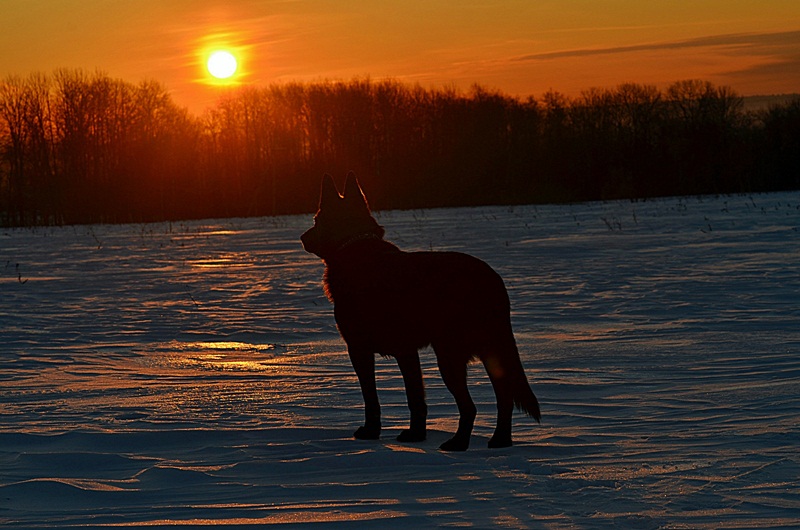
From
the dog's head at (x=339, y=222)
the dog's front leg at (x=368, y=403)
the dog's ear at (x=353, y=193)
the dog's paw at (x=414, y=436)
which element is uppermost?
the dog's ear at (x=353, y=193)

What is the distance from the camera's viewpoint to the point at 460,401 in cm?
540

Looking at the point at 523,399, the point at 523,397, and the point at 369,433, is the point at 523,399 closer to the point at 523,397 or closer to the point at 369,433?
the point at 523,397

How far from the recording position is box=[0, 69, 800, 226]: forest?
64250mm

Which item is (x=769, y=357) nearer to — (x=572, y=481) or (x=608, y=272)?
(x=572, y=481)

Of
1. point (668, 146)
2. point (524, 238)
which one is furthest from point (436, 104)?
point (524, 238)

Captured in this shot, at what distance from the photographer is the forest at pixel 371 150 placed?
64.2 meters

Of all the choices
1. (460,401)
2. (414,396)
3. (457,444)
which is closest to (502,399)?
(460,401)

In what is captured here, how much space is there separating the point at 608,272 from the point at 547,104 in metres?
61.9

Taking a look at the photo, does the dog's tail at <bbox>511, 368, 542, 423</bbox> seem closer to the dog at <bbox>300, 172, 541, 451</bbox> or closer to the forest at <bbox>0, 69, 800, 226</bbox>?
the dog at <bbox>300, 172, 541, 451</bbox>

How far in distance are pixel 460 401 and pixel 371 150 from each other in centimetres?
7313

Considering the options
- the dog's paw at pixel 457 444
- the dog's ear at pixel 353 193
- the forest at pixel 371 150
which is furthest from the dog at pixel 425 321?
the forest at pixel 371 150

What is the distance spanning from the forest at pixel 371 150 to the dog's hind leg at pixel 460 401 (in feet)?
179

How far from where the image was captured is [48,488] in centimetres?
461

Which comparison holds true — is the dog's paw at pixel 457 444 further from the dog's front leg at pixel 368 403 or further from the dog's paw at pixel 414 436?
the dog's front leg at pixel 368 403
